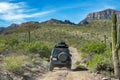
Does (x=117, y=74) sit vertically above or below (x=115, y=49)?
below

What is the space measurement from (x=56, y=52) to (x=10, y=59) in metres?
5.35

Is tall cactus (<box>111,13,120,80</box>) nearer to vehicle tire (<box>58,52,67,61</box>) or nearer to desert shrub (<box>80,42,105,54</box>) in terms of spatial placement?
vehicle tire (<box>58,52,67,61</box>)

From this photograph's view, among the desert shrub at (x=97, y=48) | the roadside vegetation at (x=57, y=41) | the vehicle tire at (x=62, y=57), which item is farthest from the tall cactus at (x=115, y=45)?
the desert shrub at (x=97, y=48)

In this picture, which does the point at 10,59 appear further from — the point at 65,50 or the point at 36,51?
the point at 36,51

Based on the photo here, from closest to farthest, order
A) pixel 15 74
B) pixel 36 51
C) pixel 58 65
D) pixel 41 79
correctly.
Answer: pixel 15 74 → pixel 41 79 → pixel 58 65 → pixel 36 51

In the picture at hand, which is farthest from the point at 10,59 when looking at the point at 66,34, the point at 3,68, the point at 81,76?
the point at 66,34

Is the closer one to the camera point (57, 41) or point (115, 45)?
point (115, 45)

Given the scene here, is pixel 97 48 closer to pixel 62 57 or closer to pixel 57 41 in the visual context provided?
pixel 62 57

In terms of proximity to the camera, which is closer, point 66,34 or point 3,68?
point 3,68

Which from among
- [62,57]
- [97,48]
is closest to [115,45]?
[62,57]

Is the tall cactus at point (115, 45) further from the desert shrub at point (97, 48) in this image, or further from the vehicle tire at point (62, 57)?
the desert shrub at point (97, 48)

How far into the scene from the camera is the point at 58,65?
2548cm

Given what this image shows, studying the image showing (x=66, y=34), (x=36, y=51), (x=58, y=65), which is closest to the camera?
(x=58, y=65)

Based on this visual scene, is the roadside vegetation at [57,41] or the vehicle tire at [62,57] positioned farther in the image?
the vehicle tire at [62,57]
